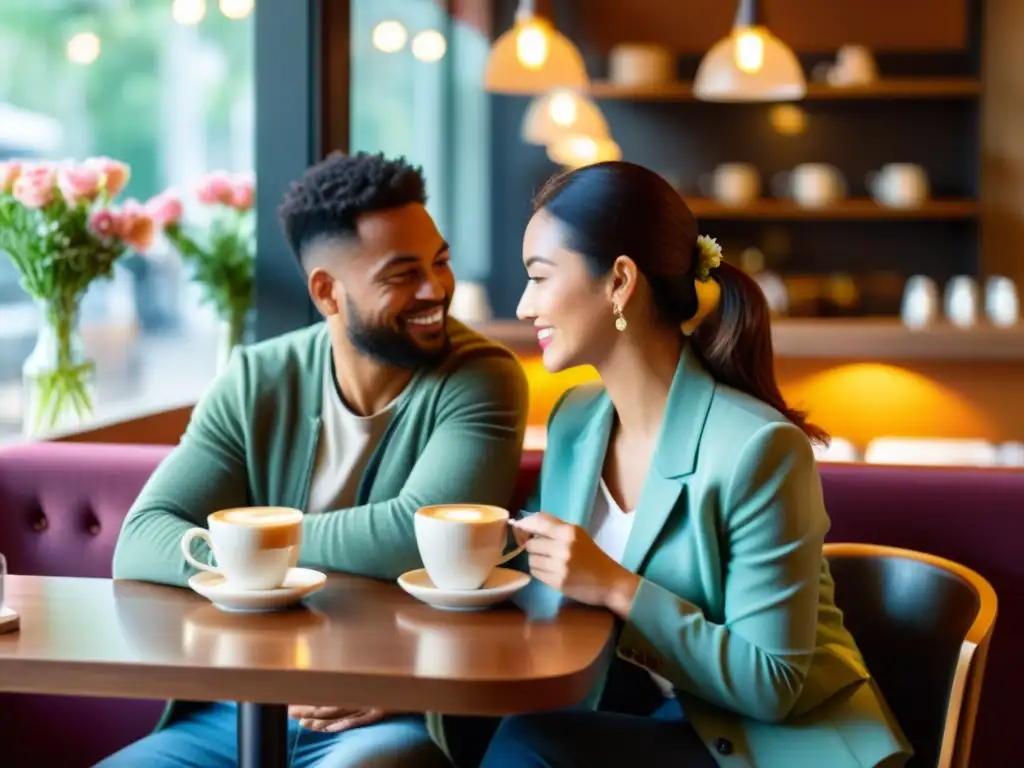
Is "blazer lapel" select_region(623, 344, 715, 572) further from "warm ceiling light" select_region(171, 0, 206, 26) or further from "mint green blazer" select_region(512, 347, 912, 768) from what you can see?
"warm ceiling light" select_region(171, 0, 206, 26)

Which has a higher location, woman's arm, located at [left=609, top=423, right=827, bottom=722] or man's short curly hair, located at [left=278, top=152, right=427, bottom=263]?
man's short curly hair, located at [left=278, top=152, right=427, bottom=263]

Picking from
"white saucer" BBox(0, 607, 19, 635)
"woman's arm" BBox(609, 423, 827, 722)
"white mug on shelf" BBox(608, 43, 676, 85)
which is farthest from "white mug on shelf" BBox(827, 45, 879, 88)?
"white saucer" BBox(0, 607, 19, 635)

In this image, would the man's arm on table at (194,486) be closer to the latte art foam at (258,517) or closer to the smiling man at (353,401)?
the smiling man at (353,401)

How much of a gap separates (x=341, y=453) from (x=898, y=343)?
2.61 m

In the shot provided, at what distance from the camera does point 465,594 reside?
5.01 feet

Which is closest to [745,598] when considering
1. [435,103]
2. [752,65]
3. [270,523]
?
[270,523]

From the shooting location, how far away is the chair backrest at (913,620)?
173 centimetres

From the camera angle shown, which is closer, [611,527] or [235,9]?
[611,527]

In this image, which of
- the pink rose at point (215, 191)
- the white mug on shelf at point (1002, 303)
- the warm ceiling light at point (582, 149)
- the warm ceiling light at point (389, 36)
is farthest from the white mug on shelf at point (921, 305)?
the pink rose at point (215, 191)

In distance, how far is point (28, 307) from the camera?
3.01 m

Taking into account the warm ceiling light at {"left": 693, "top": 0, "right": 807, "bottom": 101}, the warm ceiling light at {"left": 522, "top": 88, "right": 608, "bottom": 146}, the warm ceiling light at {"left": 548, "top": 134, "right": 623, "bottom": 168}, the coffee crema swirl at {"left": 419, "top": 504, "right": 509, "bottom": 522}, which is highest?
the warm ceiling light at {"left": 693, "top": 0, "right": 807, "bottom": 101}

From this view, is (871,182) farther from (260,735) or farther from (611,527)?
(260,735)

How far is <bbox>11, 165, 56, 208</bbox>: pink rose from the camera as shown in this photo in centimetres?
272

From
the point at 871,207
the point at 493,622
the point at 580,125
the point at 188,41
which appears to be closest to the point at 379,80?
the point at 580,125
